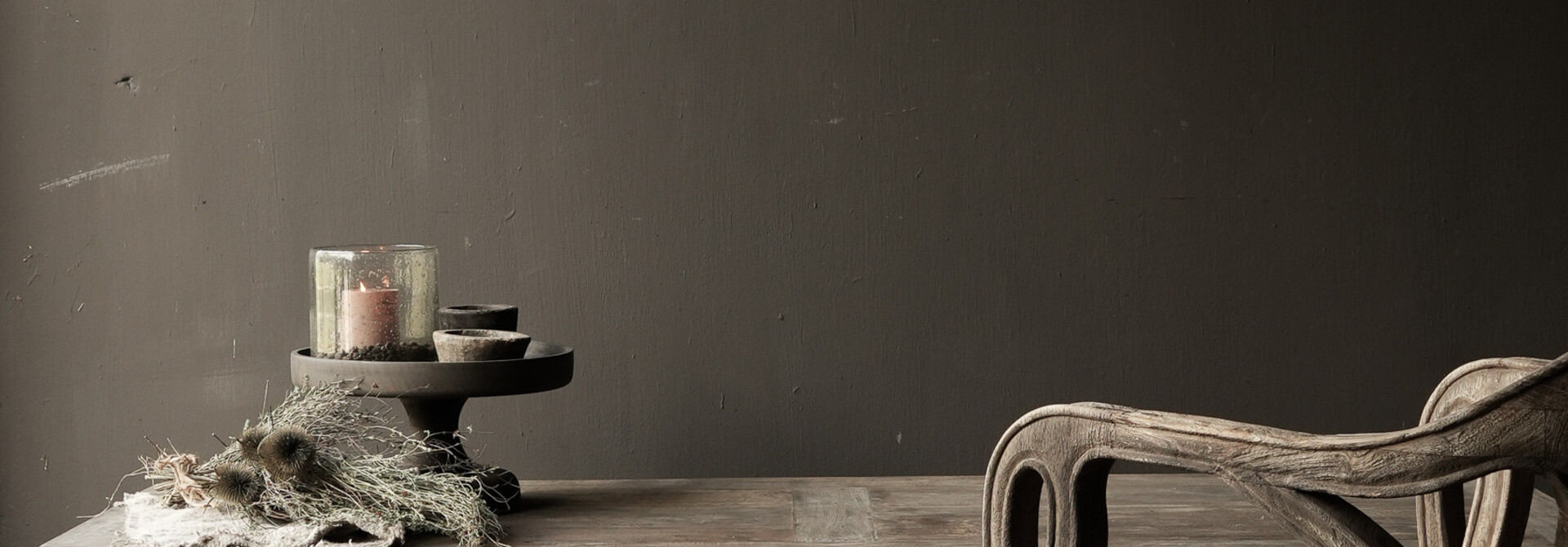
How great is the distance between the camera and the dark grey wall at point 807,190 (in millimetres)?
1605

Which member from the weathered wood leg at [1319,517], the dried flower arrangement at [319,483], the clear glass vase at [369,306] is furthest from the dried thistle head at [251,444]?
the weathered wood leg at [1319,517]

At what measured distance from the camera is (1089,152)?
162cm

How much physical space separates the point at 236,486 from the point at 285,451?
2.2 inches

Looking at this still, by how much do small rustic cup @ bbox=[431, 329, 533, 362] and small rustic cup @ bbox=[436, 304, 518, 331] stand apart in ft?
0.18

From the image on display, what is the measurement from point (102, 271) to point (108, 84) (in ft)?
0.84

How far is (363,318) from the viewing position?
130cm

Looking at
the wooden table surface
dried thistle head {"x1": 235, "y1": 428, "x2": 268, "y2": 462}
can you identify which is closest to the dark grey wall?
the wooden table surface

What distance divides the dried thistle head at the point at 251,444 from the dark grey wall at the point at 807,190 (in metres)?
0.45

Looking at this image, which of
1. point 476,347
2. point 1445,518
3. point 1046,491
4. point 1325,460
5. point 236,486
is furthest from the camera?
point 476,347

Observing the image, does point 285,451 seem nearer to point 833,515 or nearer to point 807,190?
point 833,515

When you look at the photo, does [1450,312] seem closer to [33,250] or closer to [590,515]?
[590,515]

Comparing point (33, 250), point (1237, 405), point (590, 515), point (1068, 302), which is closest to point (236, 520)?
point (590, 515)

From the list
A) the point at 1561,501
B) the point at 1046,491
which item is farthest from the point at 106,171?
the point at 1561,501

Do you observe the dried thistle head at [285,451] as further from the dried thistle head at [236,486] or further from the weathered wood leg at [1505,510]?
the weathered wood leg at [1505,510]
